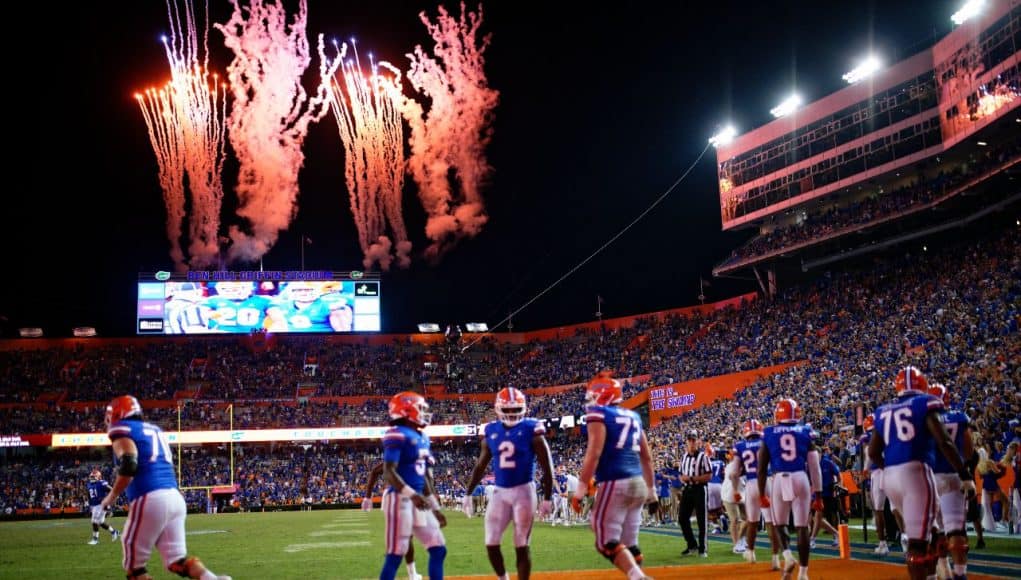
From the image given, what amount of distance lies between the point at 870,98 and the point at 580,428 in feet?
82.8

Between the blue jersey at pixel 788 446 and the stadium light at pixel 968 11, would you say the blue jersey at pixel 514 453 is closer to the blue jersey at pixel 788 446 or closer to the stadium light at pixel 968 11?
the blue jersey at pixel 788 446

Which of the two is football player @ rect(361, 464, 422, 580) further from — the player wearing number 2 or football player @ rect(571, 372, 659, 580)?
the player wearing number 2

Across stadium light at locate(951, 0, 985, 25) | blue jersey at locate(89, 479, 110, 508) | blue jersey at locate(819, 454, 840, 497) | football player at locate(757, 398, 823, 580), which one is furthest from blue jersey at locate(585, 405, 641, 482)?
stadium light at locate(951, 0, 985, 25)

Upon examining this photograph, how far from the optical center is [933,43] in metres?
43.0

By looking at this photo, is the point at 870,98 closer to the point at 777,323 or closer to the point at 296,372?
the point at 777,323

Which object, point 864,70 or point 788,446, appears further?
point 864,70

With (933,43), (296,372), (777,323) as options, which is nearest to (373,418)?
(296,372)

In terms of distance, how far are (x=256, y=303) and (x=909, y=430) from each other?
54.9 meters

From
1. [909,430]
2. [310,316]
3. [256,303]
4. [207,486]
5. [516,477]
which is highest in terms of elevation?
[256,303]

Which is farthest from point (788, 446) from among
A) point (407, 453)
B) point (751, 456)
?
point (407, 453)

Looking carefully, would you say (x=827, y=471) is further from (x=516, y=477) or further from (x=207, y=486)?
(x=207, y=486)

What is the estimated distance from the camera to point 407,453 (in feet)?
30.8

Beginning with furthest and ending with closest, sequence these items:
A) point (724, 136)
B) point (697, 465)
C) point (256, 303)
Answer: point (256, 303)
point (724, 136)
point (697, 465)

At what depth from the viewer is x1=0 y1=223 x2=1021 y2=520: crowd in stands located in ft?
97.0
